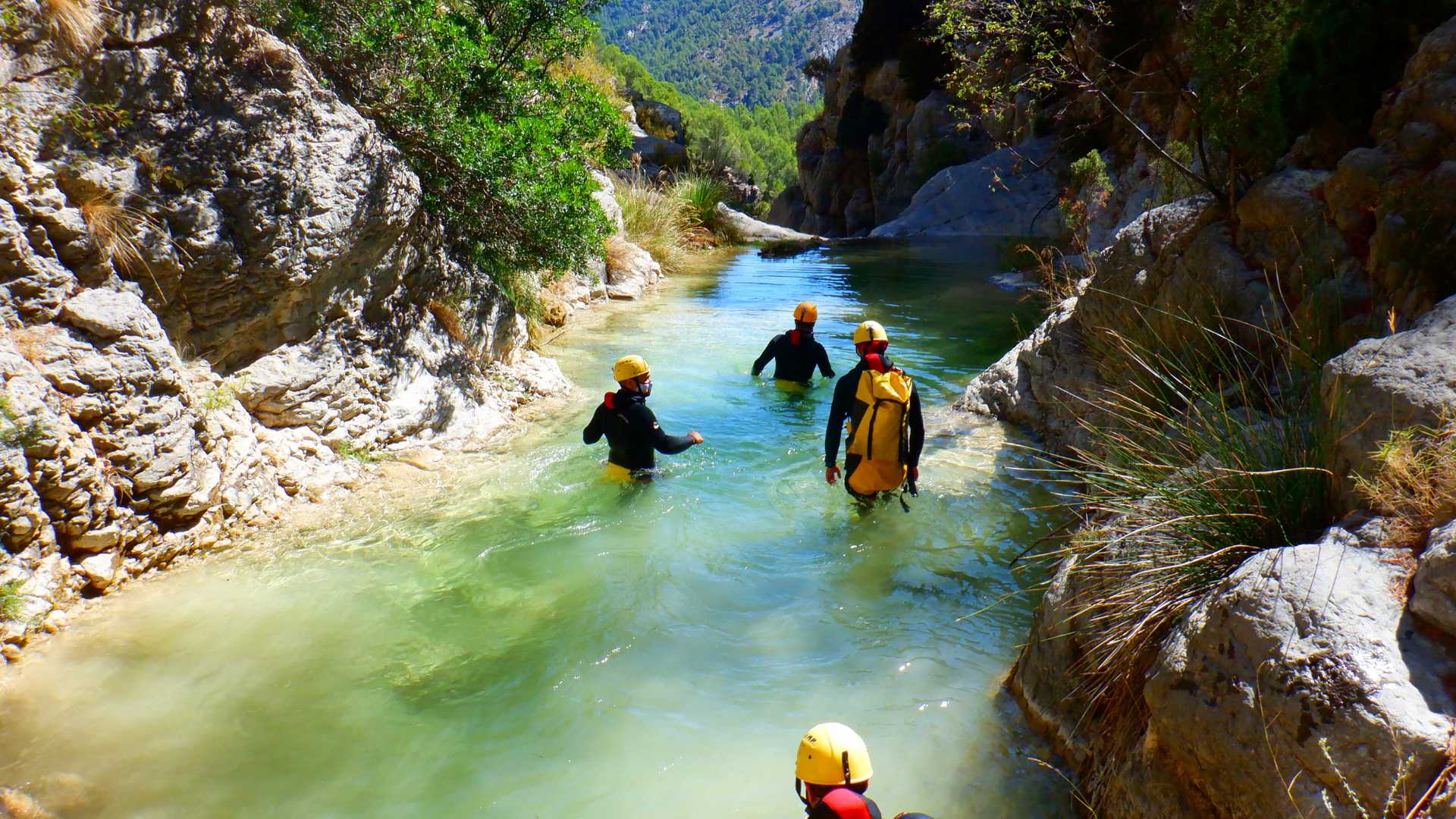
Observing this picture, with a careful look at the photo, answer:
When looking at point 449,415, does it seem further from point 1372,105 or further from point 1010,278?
point 1010,278

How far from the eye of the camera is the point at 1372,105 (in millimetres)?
5035

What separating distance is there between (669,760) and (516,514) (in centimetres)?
271

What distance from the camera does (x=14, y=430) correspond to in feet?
12.8

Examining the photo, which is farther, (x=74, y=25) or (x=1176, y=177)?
(x=1176, y=177)

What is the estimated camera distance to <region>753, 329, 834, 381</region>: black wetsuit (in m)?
8.85

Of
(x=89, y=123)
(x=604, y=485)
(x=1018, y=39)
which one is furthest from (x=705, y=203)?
(x=89, y=123)

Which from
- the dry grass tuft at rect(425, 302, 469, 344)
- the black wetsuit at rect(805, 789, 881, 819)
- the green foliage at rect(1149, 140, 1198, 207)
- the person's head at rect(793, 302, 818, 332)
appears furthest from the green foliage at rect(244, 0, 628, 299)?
the black wetsuit at rect(805, 789, 881, 819)

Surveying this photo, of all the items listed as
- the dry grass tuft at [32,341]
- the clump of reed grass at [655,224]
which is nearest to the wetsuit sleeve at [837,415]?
the dry grass tuft at [32,341]

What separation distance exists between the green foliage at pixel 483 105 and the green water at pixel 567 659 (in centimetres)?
260

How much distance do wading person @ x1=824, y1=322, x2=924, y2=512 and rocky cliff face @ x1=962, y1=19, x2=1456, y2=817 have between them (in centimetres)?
177

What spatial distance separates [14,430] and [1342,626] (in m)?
5.48

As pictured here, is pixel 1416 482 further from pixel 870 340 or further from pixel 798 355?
pixel 798 355

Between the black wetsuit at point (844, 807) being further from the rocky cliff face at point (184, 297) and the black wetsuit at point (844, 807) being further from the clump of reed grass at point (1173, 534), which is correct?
the rocky cliff face at point (184, 297)

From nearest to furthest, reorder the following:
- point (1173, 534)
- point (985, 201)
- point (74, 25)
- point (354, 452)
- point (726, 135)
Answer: point (1173, 534) < point (74, 25) < point (354, 452) < point (985, 201) < point (726, 135)
